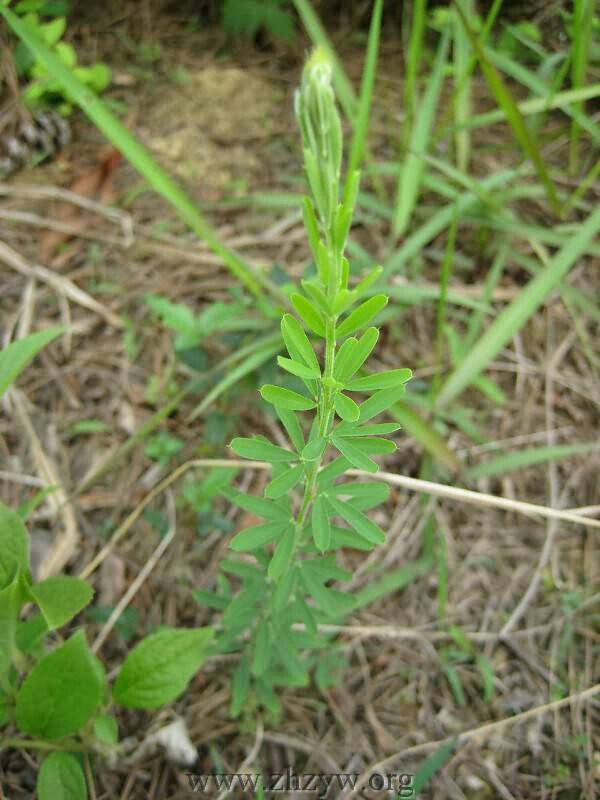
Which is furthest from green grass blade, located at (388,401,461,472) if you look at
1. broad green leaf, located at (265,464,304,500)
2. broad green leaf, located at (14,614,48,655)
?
broad green leaf, located at (14,614,48,655)

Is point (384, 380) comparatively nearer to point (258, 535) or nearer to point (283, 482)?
point (283, 482)

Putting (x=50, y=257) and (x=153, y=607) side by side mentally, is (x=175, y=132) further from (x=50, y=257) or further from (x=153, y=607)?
(x=153, y=607)

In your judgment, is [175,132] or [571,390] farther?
[175,132]

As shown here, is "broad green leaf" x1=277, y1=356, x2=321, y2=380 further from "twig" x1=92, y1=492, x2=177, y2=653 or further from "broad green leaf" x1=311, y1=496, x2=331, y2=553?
"twig" x1=92, y1=492, x2=177, y2=653

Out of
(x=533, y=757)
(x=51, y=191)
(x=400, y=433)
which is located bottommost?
(x=533, y=757)

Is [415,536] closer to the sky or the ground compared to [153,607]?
closer to the ground

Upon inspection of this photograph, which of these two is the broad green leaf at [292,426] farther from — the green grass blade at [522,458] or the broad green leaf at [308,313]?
the green grass blade at [522,458]

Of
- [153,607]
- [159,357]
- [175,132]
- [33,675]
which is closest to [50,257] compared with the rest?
[159,357]

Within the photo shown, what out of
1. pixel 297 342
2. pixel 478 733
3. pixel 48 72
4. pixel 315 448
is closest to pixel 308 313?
pixel 297 342
